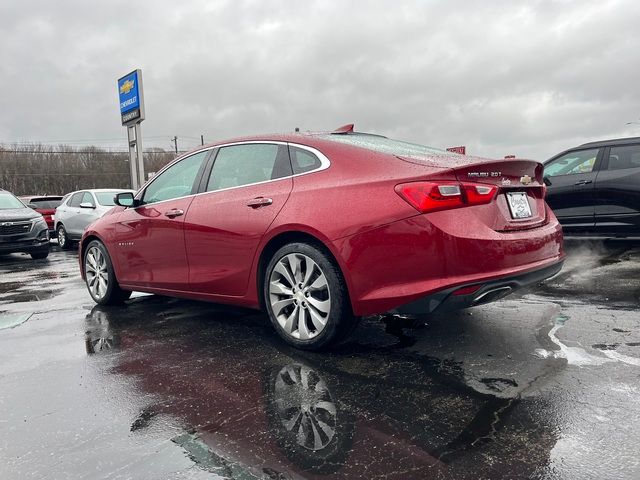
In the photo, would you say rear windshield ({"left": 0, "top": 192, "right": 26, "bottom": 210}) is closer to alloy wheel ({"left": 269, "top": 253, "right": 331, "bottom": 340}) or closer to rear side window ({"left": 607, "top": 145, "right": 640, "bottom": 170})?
alloy wheel ({"left": 269, "top": 253, "right": 331, "bottom": 340})

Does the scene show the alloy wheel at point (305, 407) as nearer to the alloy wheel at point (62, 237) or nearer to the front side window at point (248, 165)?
the front side window at point (248, 165)

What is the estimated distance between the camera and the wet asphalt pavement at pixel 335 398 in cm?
211

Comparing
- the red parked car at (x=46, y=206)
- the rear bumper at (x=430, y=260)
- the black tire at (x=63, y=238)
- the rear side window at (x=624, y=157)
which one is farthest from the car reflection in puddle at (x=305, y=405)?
the red parked car at (x=46, y=206)

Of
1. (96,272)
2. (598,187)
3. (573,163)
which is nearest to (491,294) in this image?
(96,272)

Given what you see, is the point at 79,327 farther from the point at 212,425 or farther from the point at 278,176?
the point at 212,425

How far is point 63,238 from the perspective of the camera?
13695mm

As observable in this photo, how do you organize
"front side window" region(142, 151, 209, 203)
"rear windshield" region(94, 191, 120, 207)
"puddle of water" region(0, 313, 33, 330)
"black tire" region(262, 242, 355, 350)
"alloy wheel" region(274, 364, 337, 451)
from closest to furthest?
"alloy wheel" region(274, 364, 337, 451) → "black tire" region(262, 242, 355, 350) → "front side window" region(142, 151, 209, 203) → "puddle of water" region(0, 313, 33, 330) → "rear windshield" region(94, 191, 120, 207)

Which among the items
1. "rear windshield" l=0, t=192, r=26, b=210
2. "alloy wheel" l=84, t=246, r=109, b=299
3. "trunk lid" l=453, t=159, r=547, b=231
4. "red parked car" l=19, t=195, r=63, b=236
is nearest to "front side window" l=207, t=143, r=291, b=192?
"trunk lid" l=453, t=159, r=547, b=231

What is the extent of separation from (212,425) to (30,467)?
0.76 m

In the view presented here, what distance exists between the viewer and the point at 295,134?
393 centimetres

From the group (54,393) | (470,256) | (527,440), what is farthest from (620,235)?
(54,393)

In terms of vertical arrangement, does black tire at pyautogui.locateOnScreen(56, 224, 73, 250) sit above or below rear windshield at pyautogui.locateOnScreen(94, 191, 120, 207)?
below

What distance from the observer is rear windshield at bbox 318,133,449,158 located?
350 cm

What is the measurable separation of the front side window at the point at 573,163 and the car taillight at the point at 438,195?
562 cm
